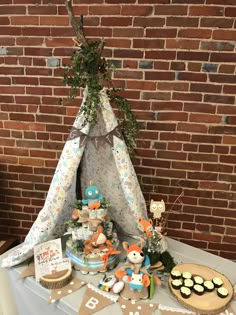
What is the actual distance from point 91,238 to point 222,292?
71cm

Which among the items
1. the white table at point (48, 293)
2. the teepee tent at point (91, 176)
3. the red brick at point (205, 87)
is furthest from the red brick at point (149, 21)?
the white table at point (48, 293)

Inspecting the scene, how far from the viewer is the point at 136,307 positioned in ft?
5.04

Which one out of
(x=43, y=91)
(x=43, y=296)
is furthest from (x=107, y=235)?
(x=43, y=91)

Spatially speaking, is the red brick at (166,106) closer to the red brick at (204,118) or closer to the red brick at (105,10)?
the red brick at (204,118)

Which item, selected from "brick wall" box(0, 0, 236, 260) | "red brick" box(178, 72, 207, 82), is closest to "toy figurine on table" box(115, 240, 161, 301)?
"brick wall" box(0, 0, 236, 260)

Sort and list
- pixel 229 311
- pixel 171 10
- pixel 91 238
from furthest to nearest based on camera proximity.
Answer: pixel 171 10, pixel 91 238, pixel 229 311

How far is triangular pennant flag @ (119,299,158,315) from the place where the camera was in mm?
1509

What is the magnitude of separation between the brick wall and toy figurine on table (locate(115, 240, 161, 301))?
83 cm

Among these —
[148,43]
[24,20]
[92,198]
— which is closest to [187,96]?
[148,43]

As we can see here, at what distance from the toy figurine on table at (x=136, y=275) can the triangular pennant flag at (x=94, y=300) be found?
7cm

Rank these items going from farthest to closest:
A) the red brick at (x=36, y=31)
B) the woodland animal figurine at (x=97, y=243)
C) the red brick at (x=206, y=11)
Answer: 1. the red brick at (x=36, y=31)
2. the red brick at (x=206, y=11)
3. the woodland animal figurine at (x=97, y=243)

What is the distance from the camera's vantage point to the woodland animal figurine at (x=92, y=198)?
1.73 meters

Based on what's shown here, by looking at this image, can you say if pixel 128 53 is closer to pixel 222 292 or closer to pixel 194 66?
pixel 194 66

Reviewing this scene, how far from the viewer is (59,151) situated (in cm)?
245
